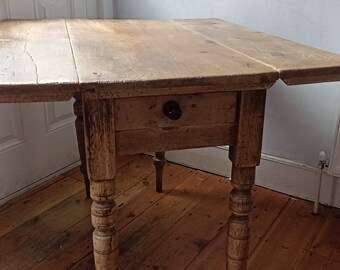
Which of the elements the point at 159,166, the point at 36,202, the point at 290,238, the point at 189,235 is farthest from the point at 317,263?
the point at 36,202

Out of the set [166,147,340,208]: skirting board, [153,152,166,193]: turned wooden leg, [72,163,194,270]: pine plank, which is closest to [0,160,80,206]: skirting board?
[72,163,194,270]: pine plank

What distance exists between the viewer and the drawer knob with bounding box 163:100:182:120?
87 centimetres

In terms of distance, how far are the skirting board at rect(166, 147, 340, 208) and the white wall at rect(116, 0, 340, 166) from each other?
0.04 meters

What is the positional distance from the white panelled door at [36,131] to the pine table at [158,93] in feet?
1.85

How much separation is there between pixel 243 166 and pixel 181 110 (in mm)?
202

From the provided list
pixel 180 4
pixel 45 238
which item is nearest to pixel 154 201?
pixel 45 238

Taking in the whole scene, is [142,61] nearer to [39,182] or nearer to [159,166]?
[159,166]

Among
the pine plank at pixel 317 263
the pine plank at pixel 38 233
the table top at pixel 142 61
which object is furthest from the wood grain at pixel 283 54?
the pine plank at pixel 38 233

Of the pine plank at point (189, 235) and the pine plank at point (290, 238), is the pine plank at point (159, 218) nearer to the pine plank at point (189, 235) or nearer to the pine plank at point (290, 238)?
the pine plank at point (189, 235)

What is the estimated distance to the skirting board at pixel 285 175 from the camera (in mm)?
1622

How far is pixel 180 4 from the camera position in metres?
1.78

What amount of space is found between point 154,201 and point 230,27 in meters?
0.72

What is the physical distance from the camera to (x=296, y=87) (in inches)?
62.5

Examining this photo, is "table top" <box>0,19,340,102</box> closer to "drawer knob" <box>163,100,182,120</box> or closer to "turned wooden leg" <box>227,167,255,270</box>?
"drawer knob" <box>163,100,182,120</box>
